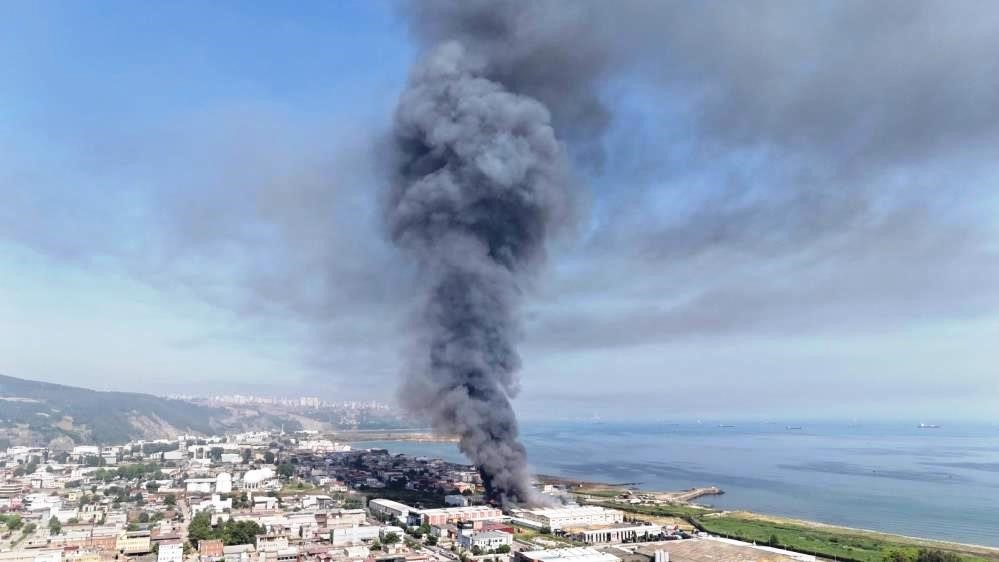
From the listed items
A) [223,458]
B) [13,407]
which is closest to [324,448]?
[223,458]

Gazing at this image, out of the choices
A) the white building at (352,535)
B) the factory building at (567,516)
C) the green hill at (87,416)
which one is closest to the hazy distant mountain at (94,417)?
the green hill at (87,416)

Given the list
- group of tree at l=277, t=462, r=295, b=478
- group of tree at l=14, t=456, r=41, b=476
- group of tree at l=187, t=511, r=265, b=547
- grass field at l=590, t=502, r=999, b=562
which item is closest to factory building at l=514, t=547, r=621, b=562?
grass field at l=590, t=502, r=999, b=562

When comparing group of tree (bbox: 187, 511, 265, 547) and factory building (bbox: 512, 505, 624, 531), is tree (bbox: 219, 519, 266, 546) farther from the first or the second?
factory building (bbox: 512, 505, 624, 531)

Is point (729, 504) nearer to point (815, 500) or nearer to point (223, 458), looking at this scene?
point (815, 500)

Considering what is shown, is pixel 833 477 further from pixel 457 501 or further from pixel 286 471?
pixel 286 471

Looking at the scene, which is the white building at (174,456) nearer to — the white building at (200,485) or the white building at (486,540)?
the white building at (200,485)

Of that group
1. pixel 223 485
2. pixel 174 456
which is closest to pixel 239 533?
pixel 223 485

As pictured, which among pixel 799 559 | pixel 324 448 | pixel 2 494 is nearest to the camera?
pixel 799 559

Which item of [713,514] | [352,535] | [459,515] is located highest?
[459,515]
